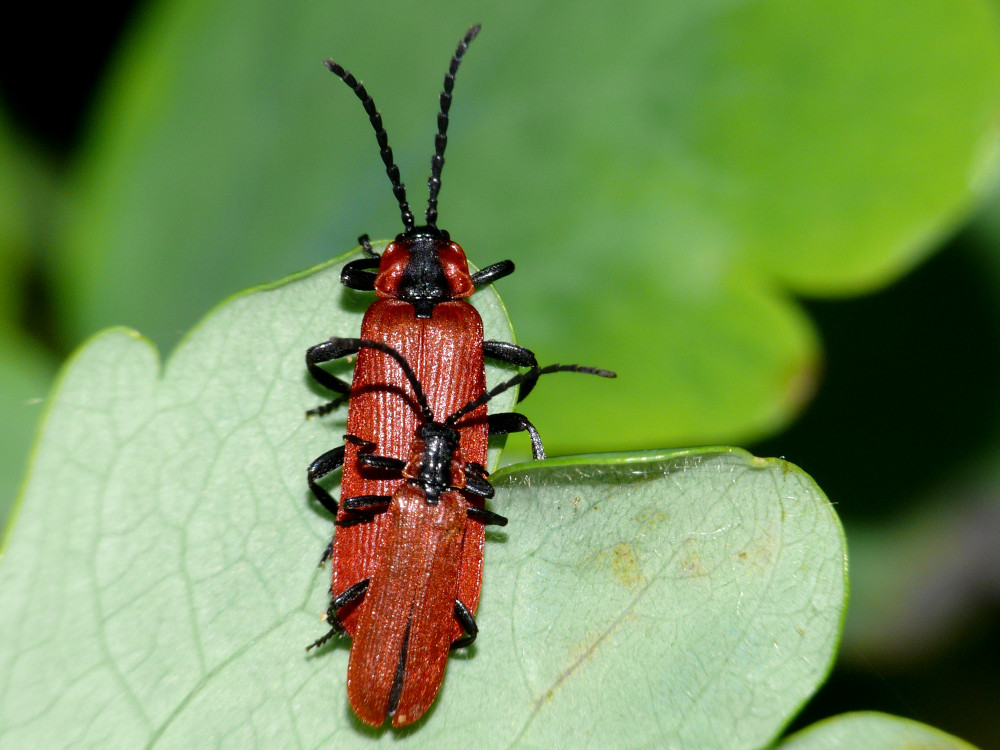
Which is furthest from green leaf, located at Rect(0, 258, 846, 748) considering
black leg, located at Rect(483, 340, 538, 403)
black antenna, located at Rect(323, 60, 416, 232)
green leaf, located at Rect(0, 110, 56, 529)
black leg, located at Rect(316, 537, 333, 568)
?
green leaf, located at Rect(0, 110, 56, 529)

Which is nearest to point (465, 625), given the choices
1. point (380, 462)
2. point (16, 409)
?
point (380, 462)

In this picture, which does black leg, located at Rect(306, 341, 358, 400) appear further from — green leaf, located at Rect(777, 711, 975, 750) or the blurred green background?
green leaf, located at Rect(777, 711, 975, 750)

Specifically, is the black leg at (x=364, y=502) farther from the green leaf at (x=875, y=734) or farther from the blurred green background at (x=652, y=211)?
the green leaf at (x=875, y=734)

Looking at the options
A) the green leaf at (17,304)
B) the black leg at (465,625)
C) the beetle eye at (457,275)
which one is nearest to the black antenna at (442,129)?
the beetle eye at (457,275)

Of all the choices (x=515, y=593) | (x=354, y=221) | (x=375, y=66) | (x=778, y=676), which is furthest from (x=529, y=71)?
(x=778, y=676)

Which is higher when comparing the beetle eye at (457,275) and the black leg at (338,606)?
the beetle eye at (457,275)
